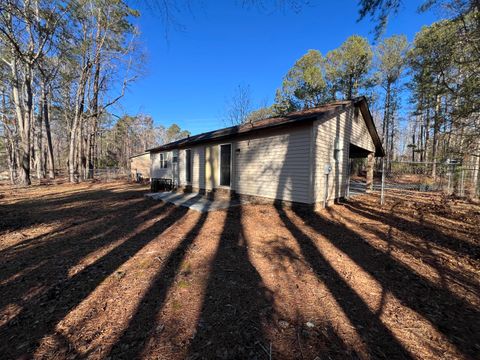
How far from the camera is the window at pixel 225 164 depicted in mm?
9180

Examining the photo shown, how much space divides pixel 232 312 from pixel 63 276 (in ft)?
8.63

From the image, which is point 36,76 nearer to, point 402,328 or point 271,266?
point 271,266

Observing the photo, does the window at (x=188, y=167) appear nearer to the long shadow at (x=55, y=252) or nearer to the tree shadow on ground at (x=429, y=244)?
the long shadow at (x=55, y=252)

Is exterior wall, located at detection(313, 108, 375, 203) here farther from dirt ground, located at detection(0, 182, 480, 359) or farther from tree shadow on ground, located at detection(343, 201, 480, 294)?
dirt ground, located at detection(0, 182, 480, 359)

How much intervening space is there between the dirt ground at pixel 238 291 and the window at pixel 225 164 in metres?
4.09

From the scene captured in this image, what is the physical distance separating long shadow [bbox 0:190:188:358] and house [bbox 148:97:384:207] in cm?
357

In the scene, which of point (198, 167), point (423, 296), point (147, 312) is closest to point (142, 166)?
point (198, 167)

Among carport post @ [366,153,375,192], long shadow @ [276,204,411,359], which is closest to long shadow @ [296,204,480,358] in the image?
long shadow @ [276,204,411,359]

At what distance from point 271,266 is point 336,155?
6156 millimetres

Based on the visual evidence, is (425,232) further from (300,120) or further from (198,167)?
(198,167)

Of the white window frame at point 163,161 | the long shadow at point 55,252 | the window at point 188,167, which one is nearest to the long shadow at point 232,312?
the long shadow at point 55,252

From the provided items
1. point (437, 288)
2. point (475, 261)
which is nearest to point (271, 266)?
point (437, 288)

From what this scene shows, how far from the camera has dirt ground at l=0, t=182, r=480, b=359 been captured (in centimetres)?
188

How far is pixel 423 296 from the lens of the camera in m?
2.67
